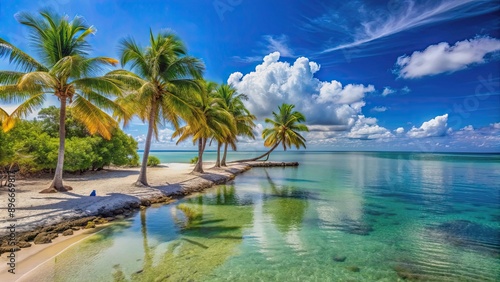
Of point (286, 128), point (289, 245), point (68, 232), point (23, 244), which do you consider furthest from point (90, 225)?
point (286, 128)

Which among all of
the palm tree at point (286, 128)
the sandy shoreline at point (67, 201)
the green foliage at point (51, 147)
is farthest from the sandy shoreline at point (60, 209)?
the palm tree at point (286, 128)

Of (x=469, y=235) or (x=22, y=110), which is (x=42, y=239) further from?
(x=469, y=235)

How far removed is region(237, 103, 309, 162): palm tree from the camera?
3862cm

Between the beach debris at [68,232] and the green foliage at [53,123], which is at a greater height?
the green foliage at [53,123]

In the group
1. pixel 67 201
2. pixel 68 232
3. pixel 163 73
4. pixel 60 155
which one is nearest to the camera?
pixel 68 232

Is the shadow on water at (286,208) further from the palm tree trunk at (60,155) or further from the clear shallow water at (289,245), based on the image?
the palm tree trunk at (60,155)

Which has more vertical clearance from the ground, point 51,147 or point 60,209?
point 51,147

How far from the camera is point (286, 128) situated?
39.0m

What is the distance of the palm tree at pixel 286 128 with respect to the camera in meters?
38.6

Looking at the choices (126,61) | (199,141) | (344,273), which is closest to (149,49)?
(126,61)

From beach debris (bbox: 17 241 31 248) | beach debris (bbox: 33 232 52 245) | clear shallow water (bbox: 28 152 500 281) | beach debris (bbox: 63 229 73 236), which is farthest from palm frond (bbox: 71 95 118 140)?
beach debris (bbox: 17 241 31 248)

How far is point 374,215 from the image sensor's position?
11.6 meters

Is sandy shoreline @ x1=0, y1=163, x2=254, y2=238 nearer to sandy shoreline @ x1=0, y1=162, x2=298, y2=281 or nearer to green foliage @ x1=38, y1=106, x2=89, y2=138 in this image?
sandy shoreline @ x1=0, y1=162, x2=298, y2=281

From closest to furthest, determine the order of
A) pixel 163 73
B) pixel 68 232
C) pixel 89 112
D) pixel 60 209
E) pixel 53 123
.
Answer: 1. pixel 68 232
2. pixel 60 209
3. pixel 89 112
4. pixel 163 73
5. pixel 53 123
